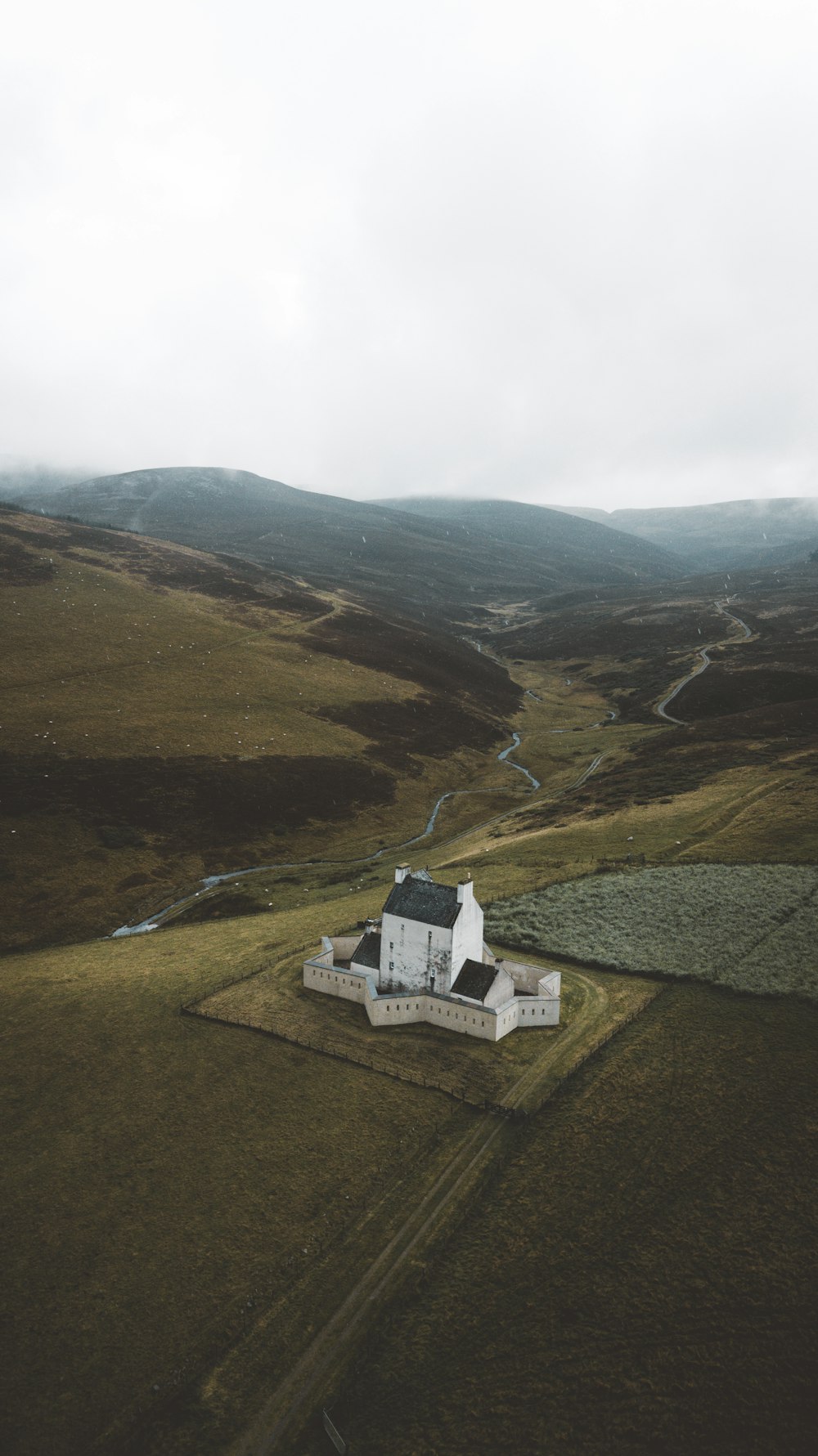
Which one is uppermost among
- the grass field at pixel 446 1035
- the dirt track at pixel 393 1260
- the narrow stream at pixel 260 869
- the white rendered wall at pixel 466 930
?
the white rendered wall at pixel 466 930

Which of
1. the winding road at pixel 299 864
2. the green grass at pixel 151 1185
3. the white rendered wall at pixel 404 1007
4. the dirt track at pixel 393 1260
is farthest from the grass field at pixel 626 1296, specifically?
the winding road at pixel 299 864

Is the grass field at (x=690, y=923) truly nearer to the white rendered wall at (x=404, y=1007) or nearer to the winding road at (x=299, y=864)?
the white rendered wall at (x=404, y=1007)

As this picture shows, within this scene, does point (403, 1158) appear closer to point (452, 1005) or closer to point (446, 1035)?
point (446, 1035)

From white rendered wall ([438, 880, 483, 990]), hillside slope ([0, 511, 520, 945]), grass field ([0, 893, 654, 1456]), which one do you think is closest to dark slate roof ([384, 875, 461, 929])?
white rendered wall ([438, 880, 483, 990])

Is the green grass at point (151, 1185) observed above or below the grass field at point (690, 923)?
below

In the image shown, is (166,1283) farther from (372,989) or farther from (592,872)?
(592,872)

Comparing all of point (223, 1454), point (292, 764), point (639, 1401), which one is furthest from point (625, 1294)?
point (292, 764)

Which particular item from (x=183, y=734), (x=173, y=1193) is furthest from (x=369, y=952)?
(x=183, y=734)
